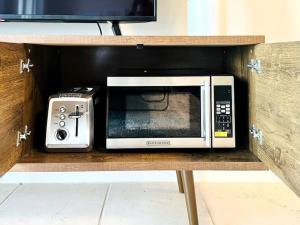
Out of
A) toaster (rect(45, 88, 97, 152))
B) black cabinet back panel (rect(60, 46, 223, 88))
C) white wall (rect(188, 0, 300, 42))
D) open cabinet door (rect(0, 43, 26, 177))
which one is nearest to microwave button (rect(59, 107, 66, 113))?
toaster (rect(45, 88, 97, 152))

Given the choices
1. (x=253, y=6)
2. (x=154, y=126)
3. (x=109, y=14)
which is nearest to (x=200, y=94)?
(x=154, y=126)

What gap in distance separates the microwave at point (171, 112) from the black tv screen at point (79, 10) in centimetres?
26

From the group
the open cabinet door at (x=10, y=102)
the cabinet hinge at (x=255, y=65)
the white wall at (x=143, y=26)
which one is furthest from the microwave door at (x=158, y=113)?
the white wall at (x=143, y=26)

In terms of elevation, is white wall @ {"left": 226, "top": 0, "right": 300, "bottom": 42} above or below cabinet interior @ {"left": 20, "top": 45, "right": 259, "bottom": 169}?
above

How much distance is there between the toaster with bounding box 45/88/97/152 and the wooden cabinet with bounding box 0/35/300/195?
0.03 metres

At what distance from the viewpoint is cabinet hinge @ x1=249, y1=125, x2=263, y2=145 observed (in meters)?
0.80

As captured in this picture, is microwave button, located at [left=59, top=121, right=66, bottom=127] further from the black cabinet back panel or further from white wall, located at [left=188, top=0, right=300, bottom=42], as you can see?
white wall, located at [left=188, top=0, right=300, bottom=42]

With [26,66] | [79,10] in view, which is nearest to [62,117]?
[26,66]

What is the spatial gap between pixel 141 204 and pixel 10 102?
0.61 meters

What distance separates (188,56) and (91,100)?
449 millimetres

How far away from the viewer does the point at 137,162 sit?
2.58 ft

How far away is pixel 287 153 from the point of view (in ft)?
2.10

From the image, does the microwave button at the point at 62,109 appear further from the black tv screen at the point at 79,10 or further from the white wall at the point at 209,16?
the white wall at the point at 209,16

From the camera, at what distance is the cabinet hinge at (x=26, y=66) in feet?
2.60
